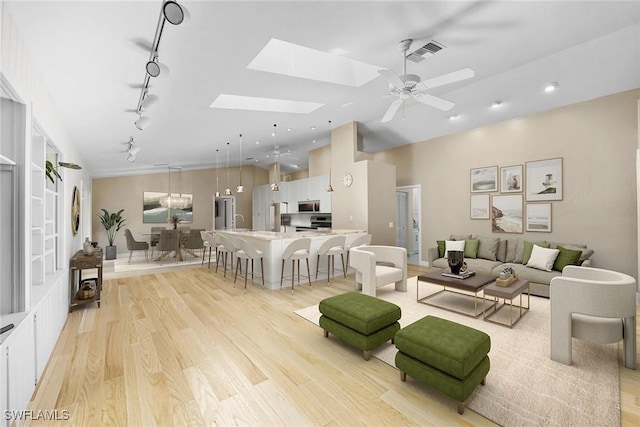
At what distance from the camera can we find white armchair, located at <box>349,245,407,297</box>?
405 cm

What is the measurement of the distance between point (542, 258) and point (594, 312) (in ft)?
8.11

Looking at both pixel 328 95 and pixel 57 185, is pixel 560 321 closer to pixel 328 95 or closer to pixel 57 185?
pixel 328 95

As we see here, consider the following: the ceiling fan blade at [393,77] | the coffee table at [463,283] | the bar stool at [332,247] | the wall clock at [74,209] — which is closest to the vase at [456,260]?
the coffee table at [463,283]

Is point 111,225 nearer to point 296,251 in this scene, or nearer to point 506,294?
point 296,251

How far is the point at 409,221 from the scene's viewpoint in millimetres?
7348

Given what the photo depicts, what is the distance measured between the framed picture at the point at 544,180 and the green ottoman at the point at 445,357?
4.16 meters

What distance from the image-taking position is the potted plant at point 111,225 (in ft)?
27.7

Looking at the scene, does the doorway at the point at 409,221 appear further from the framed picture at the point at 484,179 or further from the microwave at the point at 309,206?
the microwave at the point at 309,206

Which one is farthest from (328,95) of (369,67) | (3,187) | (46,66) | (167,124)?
(3,187)

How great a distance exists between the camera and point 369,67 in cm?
369

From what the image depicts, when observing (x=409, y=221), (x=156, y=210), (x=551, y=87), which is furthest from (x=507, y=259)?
(x=156, y=210)

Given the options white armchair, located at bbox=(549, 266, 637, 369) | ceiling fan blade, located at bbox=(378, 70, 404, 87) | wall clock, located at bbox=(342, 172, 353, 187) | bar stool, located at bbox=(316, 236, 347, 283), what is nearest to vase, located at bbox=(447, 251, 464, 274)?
white armchair, located at bbox=(549, 266, 637, 369)

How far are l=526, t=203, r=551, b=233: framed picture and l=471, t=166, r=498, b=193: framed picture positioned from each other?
0.74m

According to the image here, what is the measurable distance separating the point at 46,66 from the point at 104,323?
9.38 ft
